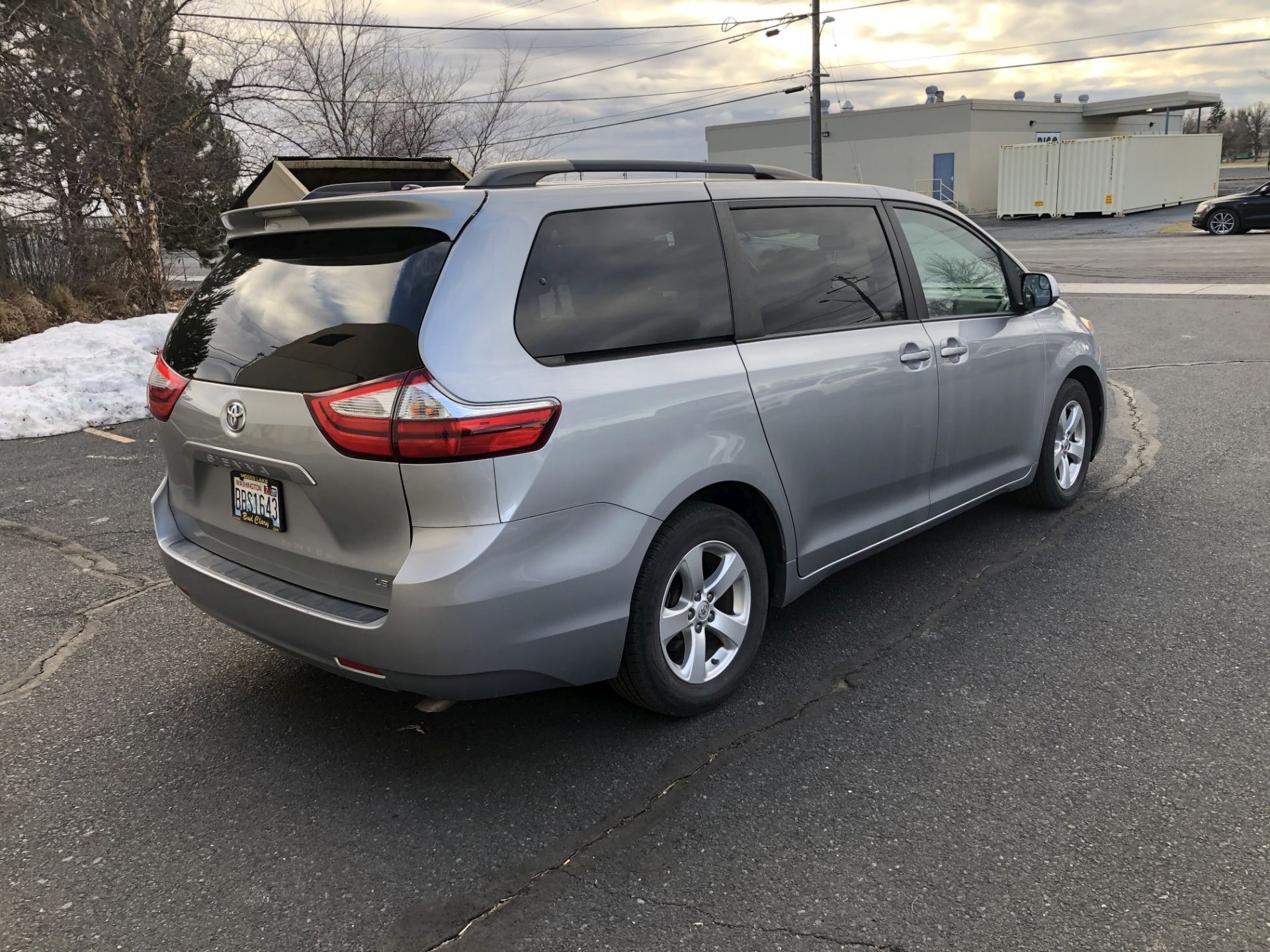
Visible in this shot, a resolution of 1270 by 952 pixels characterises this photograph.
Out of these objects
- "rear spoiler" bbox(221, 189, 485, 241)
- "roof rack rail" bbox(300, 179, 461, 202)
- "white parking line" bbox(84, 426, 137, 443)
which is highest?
"roof rack rail" bbox(300, 179, 461, 202)

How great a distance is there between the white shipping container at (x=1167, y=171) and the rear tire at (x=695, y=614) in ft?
133

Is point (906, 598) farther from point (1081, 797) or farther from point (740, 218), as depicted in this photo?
point (740, 218)

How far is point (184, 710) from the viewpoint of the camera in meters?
3.57

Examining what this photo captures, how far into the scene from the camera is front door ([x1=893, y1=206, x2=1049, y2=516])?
4328 millimetres

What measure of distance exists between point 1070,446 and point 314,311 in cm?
423

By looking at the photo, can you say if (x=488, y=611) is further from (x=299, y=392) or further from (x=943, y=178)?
(x=943, y=178)

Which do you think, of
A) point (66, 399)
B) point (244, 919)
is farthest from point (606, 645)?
point (66, 399)

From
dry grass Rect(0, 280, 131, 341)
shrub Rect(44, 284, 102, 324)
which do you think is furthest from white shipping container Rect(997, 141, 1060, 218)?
shrub Rect(44, 284, 102, 324)

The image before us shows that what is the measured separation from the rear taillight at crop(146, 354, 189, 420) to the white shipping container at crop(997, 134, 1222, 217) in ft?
135

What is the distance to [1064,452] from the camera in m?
5.46

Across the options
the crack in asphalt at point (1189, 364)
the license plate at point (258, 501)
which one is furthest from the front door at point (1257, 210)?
the license plate at point (258, 501)

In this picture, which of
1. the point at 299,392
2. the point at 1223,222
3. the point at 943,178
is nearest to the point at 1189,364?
the point at 299,392

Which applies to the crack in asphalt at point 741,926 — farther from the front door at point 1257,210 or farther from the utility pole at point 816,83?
the utility pole at point 816,83

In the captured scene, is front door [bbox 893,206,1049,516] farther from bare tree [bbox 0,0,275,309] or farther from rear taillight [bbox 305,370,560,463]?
bare tree [bbox 0,0,275,309]
